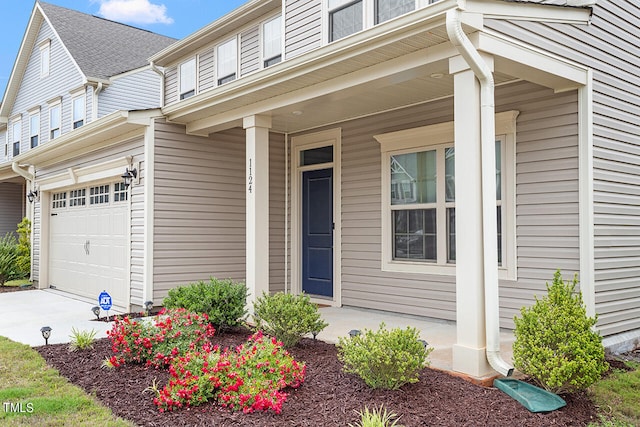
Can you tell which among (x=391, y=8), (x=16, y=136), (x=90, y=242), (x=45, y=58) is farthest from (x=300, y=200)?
(x=16, y=136)

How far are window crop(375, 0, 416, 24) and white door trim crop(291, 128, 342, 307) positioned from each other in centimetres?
204

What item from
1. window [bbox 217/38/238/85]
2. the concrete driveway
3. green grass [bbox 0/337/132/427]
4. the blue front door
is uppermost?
window [bbox 217/38/238/85]

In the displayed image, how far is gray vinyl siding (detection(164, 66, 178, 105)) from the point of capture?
31.6 ft

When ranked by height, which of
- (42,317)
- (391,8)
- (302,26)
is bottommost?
(42,317)

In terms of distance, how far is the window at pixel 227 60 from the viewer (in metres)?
8.55

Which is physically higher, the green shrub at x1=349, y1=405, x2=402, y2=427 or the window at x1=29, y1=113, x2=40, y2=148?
the window at x1=29, y1=113, x2=40, y2=148

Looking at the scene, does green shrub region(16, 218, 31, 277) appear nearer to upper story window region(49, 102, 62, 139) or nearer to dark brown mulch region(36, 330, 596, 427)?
upper story window region(49, 102, 62, 139)

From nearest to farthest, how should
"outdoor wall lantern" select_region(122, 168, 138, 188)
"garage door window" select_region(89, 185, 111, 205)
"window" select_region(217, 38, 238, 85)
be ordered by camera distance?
"outdoor wall lantern" select_region(122, 168, 138, 188)
"window" select_region(217, 38, 238, 85)
"garage door window" select_region(89, 185, 111, 205)

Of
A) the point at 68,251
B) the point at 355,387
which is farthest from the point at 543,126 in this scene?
the point at 68,251

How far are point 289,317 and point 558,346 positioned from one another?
236 centimetres

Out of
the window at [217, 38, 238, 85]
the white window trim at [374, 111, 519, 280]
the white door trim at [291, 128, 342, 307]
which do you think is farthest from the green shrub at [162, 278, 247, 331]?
the window at [217, 38, 238, 85]

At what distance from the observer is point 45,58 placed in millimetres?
15047

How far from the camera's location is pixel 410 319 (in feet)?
21.6

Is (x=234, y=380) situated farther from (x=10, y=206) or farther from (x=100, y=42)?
(x=10, y=206)
